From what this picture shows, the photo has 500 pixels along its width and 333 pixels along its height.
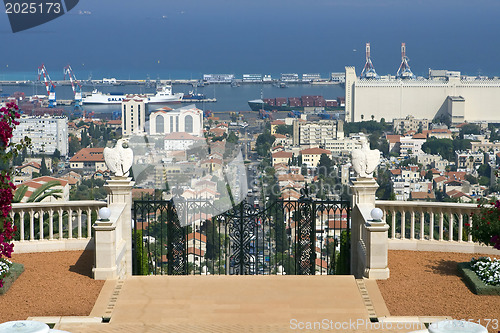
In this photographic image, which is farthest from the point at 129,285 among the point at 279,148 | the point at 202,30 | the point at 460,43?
the point at 202,30

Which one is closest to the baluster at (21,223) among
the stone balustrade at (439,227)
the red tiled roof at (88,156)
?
the stone balustrade at (439,227)

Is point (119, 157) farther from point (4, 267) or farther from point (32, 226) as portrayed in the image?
point (4, 267)

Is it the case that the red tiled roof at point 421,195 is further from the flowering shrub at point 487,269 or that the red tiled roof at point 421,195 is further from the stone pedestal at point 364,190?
the flowering shrub at point 487,269

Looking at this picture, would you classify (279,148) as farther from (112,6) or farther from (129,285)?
(112,6)

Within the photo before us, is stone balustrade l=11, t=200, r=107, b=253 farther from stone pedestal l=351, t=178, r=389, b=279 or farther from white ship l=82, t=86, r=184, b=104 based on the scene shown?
white ship l=82, t=86, r=184, b=104

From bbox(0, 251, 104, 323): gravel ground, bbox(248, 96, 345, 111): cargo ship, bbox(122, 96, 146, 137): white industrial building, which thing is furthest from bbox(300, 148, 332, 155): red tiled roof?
bbox(0, 251, 104, 323): gravel ground

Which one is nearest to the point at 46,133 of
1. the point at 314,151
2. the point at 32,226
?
the point at 314,151
